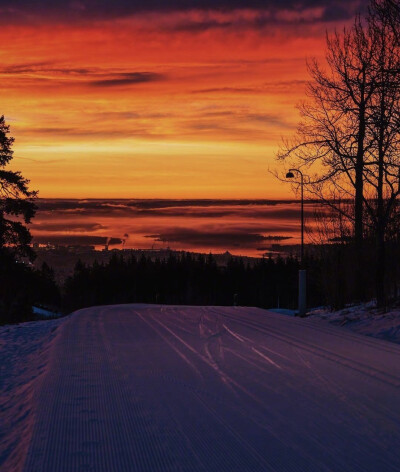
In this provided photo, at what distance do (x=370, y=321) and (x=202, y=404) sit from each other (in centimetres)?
1059

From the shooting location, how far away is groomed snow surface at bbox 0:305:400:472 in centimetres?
596

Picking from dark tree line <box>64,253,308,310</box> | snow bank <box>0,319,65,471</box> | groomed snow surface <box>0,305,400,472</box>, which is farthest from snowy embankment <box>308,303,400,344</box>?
dark tree line <box>64,253,308,310</box>

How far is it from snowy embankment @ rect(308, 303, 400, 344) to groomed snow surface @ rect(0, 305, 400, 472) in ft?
3.80

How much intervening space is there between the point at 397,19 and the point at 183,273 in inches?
4846

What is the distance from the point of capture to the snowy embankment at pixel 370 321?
15602 mm

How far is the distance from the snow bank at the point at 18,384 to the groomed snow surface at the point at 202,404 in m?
0.03

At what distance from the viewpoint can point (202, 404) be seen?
798 cm

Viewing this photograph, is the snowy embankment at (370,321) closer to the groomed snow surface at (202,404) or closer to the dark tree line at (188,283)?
the groomed snow surface at (202,404)

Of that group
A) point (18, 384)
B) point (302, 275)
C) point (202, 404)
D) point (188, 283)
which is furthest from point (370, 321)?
point (188, 283)

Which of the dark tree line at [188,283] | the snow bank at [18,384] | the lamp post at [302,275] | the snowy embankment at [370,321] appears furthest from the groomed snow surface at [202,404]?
the dark tree line at [188,283]

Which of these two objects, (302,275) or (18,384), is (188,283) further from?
(18,384)

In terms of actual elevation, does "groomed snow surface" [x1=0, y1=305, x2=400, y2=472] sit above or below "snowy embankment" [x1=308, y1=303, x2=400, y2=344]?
below

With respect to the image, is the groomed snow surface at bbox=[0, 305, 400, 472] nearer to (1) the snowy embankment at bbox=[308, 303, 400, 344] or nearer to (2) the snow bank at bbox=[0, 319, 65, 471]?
(2) the snow bank at bbox=[0, 319, 65, 471]

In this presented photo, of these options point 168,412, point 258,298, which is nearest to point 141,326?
point 168,412
